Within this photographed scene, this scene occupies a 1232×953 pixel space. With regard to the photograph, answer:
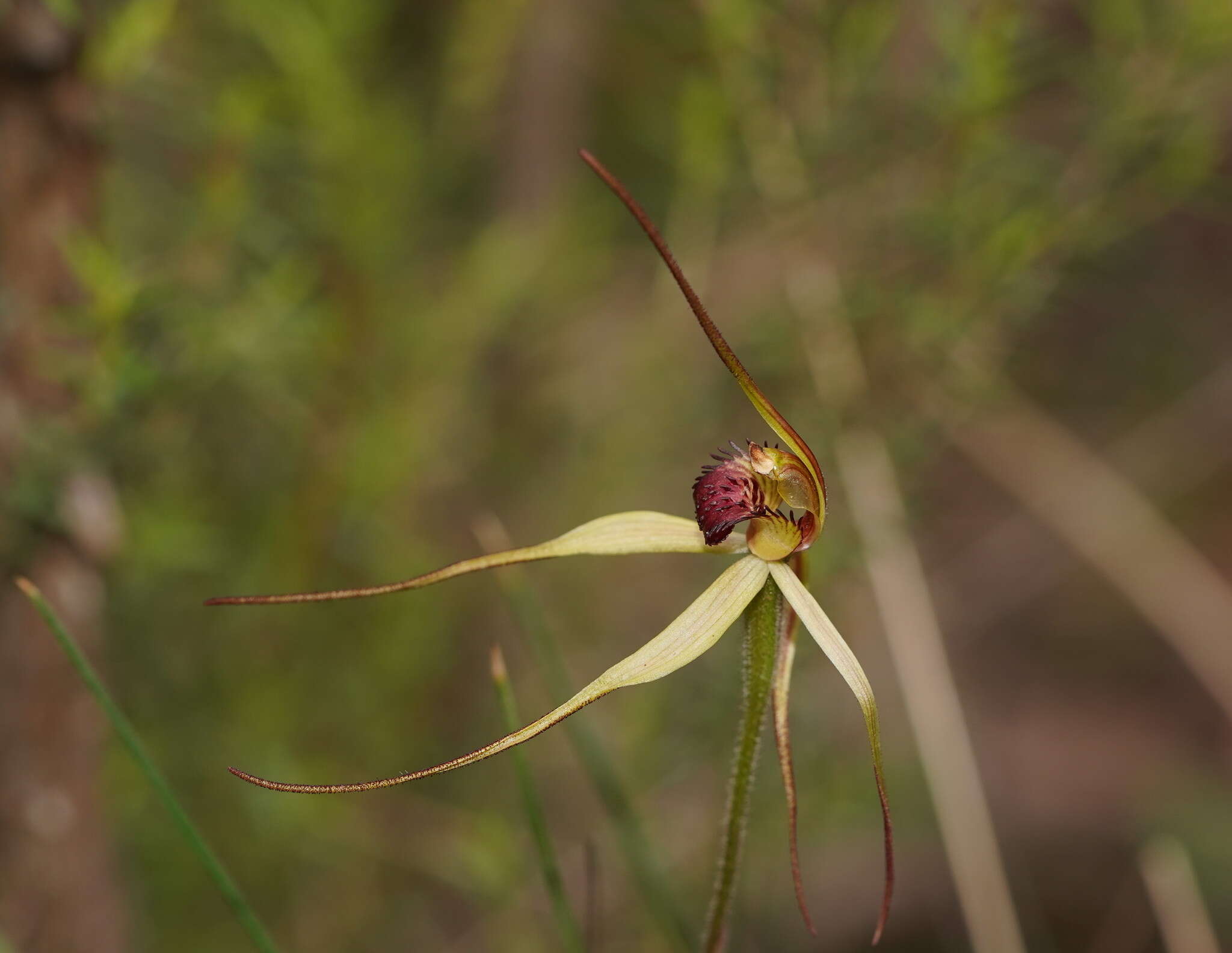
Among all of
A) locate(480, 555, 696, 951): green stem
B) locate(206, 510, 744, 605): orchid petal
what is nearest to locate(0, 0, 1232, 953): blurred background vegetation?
locate(480, 555, 696, 951): green stem

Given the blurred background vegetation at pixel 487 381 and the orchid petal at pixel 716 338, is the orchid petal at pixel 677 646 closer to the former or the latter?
the orchid petal at pixel 716 338

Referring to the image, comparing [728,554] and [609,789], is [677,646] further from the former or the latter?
[609,789]

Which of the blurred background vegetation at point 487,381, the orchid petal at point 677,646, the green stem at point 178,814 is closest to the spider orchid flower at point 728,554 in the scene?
the orchid petal at point 677,646

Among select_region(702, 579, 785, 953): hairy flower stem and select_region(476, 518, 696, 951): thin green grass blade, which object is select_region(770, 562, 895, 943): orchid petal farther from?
select_region(476, 518, 696, 951): thin green grass blade

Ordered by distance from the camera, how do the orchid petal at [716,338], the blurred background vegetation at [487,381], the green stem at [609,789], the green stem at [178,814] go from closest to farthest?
the orchid petal at [716,338], the green stem at [178,814], the green stem at [609,789], the blurred background vegetation at [487,381]

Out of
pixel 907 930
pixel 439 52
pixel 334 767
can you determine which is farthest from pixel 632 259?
pixel 907 930

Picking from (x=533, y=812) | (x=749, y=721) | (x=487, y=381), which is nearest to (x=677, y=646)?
(x=749, y=721)
